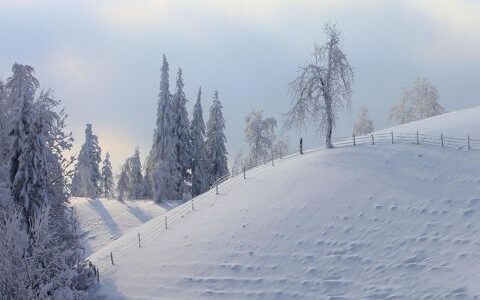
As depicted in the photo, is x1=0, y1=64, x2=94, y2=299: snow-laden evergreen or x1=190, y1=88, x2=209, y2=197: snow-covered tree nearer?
x1=0, y1=64, x2=94, y2=299: snow-laden evergreen

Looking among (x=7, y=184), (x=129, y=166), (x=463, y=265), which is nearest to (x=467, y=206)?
(x=463, y=265)

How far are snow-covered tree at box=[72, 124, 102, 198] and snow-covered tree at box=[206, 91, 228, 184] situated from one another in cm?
2211

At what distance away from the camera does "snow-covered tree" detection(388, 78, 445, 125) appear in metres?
76.2

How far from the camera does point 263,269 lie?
2714 centimetres

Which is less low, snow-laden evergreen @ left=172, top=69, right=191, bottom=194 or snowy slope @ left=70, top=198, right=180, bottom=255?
snow-laden evergreen @ left=172, top=69, right=191, bottom=194

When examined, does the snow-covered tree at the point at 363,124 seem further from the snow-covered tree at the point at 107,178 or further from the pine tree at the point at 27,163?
the pine tree at the point at 27,163

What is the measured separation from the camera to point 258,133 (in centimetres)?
7475

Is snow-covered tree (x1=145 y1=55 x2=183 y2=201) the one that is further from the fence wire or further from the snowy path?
the snowy path

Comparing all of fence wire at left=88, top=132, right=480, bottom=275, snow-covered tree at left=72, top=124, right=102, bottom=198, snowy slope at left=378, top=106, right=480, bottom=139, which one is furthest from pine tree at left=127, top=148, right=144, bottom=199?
snowy slope at left=378, top=106, right=480, bottom=139

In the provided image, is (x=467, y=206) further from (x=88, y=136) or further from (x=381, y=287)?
(x=88, y=136)

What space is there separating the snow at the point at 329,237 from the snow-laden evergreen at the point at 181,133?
2830 cm

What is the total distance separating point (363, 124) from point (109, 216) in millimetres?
39016

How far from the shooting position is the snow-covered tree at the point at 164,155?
61.8 meters

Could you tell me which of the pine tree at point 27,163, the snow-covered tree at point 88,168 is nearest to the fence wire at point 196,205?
the pine tree at point 27,163
